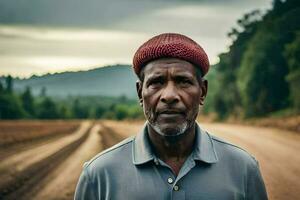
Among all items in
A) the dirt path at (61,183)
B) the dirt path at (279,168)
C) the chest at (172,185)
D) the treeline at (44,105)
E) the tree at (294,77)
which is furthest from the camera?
the treeline at (44,105)

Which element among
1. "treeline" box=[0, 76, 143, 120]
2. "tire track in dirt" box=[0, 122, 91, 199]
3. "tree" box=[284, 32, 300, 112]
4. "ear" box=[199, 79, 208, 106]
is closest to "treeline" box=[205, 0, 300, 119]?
"tree" box=[284, 32, 300, 112]

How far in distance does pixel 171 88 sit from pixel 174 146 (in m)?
0.25

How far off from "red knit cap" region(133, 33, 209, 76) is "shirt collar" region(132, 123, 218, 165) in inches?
11.8

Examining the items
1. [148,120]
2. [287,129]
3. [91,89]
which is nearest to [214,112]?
[91,89]

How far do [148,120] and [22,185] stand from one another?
27.7 feet

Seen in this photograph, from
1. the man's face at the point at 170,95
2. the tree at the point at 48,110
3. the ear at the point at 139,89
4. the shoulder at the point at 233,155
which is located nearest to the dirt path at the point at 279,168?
the shoulder at the point at 233,155

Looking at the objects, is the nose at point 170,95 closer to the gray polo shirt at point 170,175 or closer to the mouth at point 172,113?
the mouth at point 172,113

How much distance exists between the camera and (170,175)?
2268mm

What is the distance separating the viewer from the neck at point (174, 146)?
2.37m

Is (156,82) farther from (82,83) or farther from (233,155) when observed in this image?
(82,83)

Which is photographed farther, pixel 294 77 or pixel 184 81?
pixel 294 77

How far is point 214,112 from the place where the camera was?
1355 inches

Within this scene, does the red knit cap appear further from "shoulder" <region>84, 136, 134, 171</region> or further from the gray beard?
"shoulder" <region>84, 136, 134, 171</region>

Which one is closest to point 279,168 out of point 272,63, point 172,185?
point 172,185
